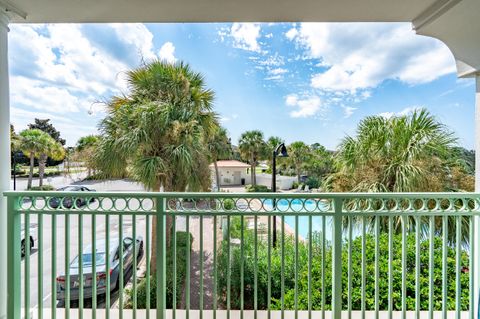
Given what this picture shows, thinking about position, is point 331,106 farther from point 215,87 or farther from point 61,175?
point 61,175

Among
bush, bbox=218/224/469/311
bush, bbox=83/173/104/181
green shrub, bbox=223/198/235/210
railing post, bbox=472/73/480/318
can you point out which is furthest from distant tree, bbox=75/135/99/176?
railing post, bbox=472/73/480/318

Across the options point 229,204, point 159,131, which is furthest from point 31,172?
point 229,204

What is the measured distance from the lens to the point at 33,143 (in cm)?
317

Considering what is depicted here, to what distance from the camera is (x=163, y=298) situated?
1586mm

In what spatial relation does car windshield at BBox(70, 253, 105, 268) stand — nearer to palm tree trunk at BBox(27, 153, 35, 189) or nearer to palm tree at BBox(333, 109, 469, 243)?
palm tree trunk at BBox(27, 153, 35, 189)

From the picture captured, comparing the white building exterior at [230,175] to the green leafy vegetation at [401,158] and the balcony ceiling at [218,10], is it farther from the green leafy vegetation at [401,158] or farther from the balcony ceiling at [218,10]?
the balcony ceiling at [218,10]

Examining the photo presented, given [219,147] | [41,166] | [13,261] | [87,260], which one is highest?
[219,147]

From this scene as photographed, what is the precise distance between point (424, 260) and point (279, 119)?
12.5 feet

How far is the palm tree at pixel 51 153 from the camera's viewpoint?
10.1ft

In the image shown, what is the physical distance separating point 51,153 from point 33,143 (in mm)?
236

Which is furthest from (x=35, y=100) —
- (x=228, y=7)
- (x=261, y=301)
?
(x=261, y=301)

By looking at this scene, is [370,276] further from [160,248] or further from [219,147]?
[219,147]

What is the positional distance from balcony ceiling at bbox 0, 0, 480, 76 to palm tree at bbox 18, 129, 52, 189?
75.5 inches

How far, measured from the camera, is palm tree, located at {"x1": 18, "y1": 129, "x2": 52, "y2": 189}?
2.98 m
